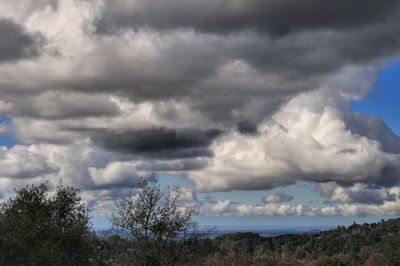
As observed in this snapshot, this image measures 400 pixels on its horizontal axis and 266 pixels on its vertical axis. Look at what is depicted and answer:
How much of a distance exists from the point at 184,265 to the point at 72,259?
16662 millimetres

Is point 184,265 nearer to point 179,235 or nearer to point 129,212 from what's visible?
point 179,235

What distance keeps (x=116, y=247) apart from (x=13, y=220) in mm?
13987

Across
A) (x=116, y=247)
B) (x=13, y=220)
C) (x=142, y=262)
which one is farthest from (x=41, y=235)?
(x=142, y=262)

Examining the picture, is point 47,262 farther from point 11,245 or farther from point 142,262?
point 142,262

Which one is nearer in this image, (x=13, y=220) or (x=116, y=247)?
(x=116, y=247)

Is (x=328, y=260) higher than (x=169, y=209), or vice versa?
(x=169, y=209)

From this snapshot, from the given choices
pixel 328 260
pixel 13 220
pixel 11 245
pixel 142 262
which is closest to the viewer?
pixel 142 262

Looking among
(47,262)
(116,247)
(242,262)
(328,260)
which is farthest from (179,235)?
(242,262)

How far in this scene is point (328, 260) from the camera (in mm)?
127938

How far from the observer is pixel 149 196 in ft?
161

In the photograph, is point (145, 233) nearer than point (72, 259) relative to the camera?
Yes

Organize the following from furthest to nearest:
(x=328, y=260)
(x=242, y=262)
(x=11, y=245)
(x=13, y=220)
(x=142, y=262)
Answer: (x=242, y=262) → (x=328, y=260) → (x=13, y=220) → (x=11, y=245) → (x=142, y=262)

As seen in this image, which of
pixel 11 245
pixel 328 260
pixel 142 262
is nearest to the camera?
pixel 142 262

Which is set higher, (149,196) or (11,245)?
(149,196)
